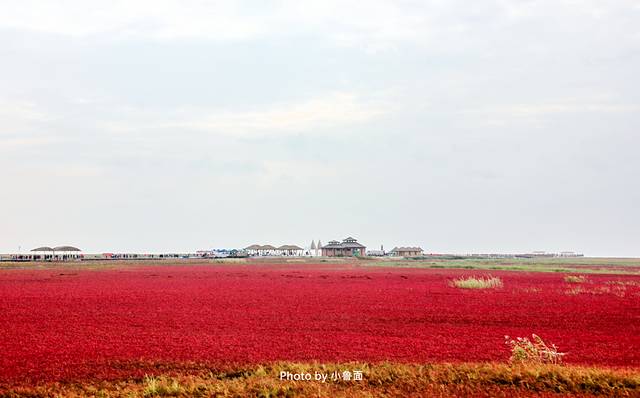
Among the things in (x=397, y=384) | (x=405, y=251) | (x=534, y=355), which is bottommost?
(x=397, y=384)

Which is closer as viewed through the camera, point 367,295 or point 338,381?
point 338,381

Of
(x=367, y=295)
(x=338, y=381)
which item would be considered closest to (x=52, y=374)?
(x=338, y=381)

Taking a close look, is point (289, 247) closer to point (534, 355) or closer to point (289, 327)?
point (289, 327)

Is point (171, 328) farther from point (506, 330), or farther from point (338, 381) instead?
point (506, 330)

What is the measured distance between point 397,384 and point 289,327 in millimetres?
10207

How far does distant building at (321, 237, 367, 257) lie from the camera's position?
146m

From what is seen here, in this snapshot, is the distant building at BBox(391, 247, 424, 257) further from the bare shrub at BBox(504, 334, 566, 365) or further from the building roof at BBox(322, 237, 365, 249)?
the bare shrub at BBox(504, 334, 566, 365)

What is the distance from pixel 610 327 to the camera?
23859mm

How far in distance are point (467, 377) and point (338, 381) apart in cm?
284

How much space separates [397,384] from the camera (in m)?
13.4

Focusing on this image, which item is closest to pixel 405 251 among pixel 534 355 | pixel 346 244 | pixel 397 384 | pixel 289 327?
pixel 346 244

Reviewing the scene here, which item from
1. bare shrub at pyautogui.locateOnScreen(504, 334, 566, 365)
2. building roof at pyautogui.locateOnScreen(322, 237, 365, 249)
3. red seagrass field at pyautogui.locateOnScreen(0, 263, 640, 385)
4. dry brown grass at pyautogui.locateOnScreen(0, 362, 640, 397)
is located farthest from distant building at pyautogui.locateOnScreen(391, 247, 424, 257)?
dry brown grass at pyautogui.locateOnScreen(0, 362, 640, 397)

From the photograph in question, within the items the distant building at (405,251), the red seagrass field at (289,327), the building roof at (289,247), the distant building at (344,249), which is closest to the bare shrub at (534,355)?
the red seagrass field at (289,327)

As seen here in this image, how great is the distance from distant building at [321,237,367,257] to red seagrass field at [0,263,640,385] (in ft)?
346
